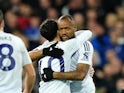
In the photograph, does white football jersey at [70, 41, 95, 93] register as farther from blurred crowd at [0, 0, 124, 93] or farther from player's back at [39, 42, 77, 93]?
blurred crowd at [0, 0, 124, 93]

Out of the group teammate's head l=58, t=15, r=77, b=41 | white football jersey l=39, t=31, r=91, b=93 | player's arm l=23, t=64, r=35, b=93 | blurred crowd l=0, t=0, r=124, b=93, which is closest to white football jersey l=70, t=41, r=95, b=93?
white football jersey l=39, t=31, r=91, b=93

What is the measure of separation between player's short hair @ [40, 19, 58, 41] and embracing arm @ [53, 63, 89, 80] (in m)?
0.43

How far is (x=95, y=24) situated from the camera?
1468 centimetres

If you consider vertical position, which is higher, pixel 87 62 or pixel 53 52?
pixel 53 52

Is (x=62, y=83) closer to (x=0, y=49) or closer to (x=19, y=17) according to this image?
(x=0, y=49)

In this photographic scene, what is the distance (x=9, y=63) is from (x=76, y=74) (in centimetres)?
87

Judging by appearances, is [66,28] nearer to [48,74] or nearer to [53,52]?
[53,52]

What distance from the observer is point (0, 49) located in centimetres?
705

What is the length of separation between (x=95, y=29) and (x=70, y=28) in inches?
268

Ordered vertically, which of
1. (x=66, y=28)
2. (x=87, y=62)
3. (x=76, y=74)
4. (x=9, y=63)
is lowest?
(x=76, y=74)

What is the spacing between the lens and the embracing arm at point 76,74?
7438 mm

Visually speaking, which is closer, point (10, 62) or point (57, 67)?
point (10, 62)

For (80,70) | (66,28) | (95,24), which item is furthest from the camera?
(95,24)

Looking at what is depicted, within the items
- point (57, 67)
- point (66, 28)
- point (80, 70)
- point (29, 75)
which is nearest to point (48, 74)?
point (57, 67)
